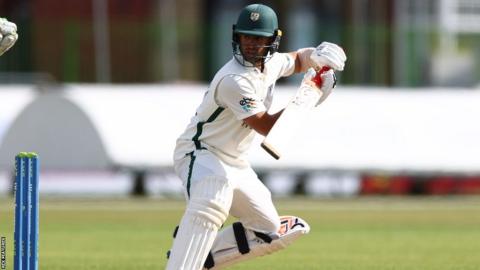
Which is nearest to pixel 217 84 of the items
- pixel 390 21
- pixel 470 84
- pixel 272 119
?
pixel 272 119

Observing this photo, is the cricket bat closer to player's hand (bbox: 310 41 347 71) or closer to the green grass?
player's hand (bbox: 310 41 347 71)

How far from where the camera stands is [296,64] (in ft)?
23.6

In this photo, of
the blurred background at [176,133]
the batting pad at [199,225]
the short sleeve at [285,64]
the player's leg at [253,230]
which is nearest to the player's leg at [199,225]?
the batting pad at [199,225]

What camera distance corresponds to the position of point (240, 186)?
676 centimetres

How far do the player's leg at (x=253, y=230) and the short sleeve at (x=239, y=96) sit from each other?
1.29 feet

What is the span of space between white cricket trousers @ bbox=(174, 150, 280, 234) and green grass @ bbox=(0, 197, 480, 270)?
2269 mm

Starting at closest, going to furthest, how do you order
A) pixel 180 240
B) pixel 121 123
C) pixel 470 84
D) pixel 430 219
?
1. pixel 180 240
2. pixel 430 219
3. pixel 121 123
4. pixel 470 84

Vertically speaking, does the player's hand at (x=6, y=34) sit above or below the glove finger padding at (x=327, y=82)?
above

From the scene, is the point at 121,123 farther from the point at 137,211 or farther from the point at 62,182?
the point at 137,211

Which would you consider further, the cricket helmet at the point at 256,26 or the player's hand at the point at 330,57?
the player's hand at the point at 330,57

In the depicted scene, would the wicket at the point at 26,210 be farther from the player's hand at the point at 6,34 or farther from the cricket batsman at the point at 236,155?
the cricket batsman at the point at 236,155

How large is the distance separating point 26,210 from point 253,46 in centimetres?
134

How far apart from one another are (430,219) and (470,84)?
960 centimetres

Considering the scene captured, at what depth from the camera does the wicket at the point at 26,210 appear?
6.40 m
